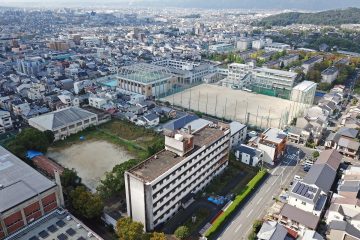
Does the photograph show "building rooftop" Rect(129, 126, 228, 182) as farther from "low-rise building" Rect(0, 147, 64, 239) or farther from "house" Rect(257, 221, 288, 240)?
"house" Rect(257, 221, 288, 240)

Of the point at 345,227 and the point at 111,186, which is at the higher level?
the point at 111,186

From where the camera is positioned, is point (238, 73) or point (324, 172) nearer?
point (324, 172)

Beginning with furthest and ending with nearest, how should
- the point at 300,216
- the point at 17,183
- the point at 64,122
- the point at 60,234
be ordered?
the point at 64,122
the point at 300,216
the point at 17,183
the point at 60,234

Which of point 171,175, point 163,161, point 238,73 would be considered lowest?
point 238,73

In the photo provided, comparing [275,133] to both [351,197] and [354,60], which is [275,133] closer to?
[351,197]

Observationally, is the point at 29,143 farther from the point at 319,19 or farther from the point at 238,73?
the point at 319,19

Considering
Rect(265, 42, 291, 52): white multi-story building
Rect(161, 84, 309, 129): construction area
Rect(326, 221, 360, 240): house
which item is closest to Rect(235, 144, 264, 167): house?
Rect(161, 84, 309, 129): construction area

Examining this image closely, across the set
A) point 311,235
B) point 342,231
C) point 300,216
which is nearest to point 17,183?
point 300,216

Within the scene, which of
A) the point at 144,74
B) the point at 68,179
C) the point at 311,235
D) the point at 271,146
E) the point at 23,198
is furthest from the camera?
the point at 144,74
